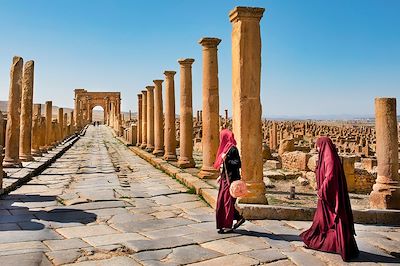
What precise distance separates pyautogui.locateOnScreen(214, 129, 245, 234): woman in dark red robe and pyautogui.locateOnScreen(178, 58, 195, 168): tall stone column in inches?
272

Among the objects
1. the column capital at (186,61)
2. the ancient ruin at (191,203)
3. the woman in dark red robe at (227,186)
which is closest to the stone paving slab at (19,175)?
the ancient ruin at (191,203)

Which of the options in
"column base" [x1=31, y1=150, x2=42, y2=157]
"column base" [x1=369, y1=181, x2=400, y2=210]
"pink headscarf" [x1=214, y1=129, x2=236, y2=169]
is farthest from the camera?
"column base" [x1=31, y1=150, x2=42, y2=157]

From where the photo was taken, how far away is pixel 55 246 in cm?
483

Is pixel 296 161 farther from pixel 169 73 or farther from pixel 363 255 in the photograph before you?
pixel 363 255

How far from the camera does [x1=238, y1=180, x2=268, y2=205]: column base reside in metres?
6.79

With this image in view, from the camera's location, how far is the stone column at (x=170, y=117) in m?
15.0

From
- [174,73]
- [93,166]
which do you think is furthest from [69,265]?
[174,73]

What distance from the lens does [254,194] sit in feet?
22.5

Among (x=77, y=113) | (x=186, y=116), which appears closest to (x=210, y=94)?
(x=186, y=116)

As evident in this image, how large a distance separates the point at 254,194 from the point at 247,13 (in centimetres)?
314

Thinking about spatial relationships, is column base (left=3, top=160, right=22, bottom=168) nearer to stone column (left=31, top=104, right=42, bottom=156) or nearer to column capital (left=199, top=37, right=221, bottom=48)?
stone column (left=31, top=104, right=42, bottom=156)

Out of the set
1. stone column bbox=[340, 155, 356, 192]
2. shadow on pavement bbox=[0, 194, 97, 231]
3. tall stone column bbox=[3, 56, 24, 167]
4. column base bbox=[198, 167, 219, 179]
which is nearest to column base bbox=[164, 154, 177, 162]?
column base bbox=[198, 167, 219, 179]

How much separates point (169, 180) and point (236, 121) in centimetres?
438

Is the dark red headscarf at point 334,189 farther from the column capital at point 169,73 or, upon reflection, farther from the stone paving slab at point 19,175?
the column capital at point 169,73
